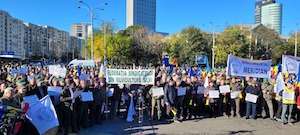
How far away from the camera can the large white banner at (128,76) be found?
16.8m

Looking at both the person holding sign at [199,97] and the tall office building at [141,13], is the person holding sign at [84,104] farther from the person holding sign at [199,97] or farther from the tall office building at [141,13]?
the tall office building at [141,13]

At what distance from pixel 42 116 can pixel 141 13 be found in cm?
15813

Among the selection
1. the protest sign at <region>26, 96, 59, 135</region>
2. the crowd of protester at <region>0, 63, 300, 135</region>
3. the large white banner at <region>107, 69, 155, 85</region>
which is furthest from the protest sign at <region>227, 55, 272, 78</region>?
the protest sign at <region>26, 96, 59, 135</region>

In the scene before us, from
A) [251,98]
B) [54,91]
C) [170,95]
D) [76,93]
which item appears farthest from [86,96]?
[251,98]

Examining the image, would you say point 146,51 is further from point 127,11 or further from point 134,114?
point 134,114

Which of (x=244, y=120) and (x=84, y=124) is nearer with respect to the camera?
(x=84, y=124)

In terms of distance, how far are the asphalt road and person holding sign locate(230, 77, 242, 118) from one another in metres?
→ 0.94

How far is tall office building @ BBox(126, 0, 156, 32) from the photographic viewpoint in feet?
516

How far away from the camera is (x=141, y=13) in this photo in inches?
6590

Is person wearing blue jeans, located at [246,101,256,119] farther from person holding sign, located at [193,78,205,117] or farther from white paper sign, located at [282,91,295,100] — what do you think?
person holding sign, located at [193,78,205,117]

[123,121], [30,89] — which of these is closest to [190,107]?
[123,121]

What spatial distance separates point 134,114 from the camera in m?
18.2

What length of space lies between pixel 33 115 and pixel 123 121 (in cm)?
742

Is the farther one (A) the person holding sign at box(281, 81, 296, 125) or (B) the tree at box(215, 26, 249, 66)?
(B) the tree at box(215, 26, 249, 66)
